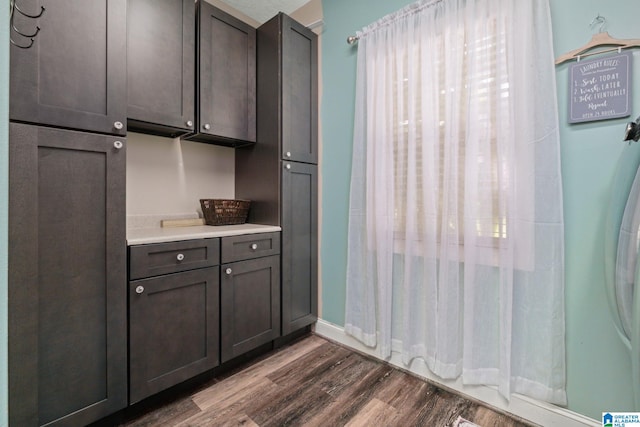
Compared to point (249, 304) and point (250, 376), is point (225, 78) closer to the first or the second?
point (249, 304)

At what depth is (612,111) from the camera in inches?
48.1

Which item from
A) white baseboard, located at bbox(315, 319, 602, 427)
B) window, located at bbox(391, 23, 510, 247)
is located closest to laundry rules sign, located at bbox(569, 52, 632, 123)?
window, located at bbox(391, 23, 510, 247)


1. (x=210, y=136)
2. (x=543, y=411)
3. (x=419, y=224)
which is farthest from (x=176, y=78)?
(x=543, y=411)

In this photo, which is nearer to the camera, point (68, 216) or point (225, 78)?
point (68, 216)

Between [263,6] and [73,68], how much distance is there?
161cm

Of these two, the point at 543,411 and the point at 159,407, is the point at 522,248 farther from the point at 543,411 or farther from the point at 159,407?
the point at 159,407

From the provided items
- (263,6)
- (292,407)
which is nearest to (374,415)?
(292,407)

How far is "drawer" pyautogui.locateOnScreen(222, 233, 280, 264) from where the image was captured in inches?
69.7

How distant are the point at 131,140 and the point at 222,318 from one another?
4.23 feet

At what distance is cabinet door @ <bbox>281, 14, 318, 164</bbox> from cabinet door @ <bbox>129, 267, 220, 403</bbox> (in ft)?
3.51

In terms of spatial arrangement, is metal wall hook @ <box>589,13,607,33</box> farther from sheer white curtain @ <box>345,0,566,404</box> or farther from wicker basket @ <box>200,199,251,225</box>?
wicker basket @ <box>200,199,251,225</box>

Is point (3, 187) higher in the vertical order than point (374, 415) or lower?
higher

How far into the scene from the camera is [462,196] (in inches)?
63.7

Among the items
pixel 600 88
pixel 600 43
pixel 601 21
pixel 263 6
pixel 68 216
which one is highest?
pixel 263 6
